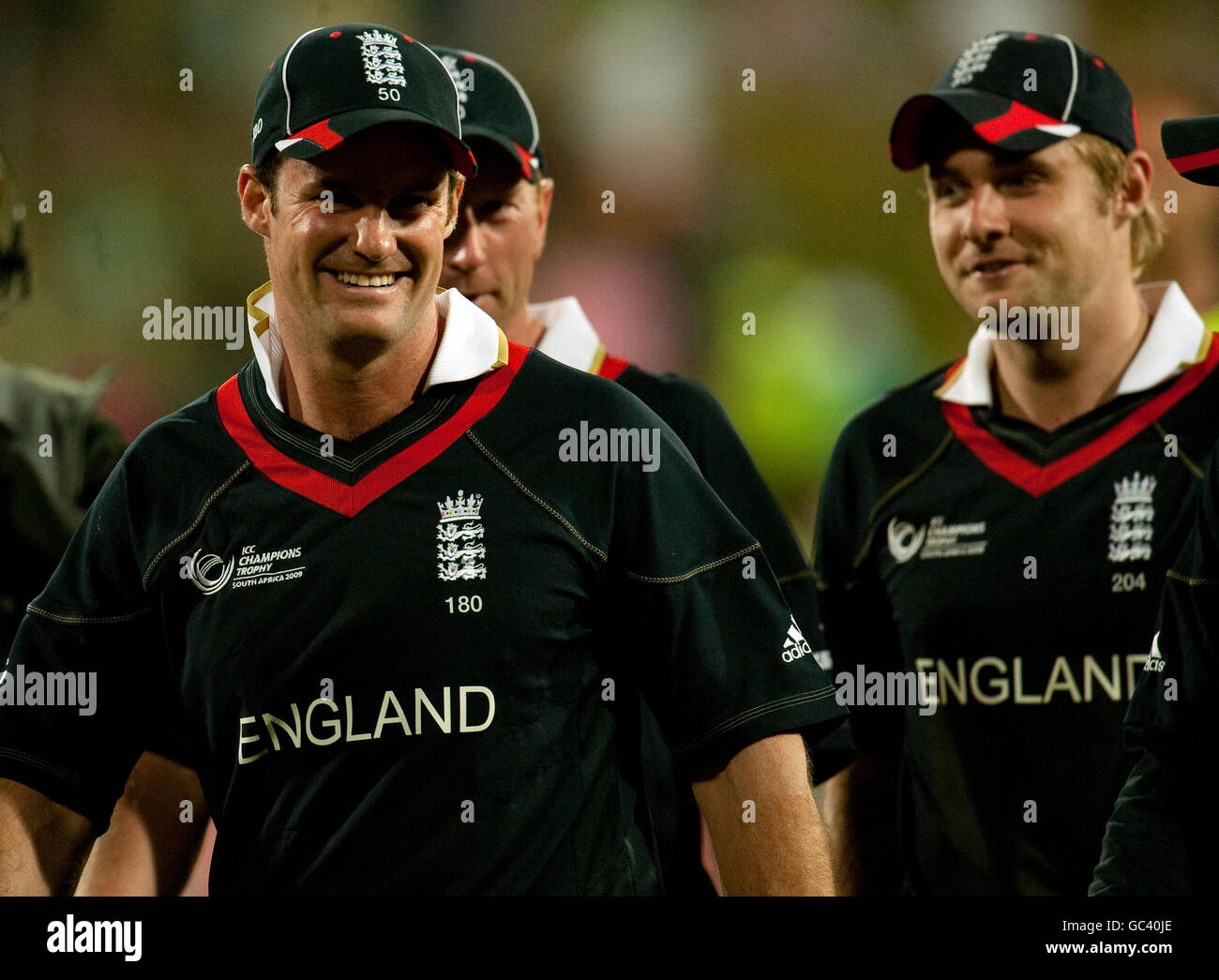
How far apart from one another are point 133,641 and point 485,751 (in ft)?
1.57

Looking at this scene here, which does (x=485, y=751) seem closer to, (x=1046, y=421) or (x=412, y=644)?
(x=412, y=644)

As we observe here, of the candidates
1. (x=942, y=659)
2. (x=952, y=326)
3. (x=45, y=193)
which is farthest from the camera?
(x=45, y=193)

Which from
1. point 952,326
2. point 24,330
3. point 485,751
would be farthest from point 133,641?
point 952,326

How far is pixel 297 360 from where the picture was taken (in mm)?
1876

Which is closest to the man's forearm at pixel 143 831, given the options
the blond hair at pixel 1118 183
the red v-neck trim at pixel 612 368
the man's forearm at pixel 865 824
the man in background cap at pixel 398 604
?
the man in background cap at pixel 398 604

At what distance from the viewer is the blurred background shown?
118 inches

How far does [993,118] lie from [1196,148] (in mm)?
569

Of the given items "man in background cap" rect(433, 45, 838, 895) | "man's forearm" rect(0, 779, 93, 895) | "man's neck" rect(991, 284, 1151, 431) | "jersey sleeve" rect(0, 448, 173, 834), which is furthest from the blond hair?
"man's forearm" rect(0, 779, 93, 895)

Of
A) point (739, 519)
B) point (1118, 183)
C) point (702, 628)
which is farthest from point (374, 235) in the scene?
point (1118, 183)

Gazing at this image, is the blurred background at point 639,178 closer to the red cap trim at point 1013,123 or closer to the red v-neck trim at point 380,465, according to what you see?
the red cap trim at point 1013,123

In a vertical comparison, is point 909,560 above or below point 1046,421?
below

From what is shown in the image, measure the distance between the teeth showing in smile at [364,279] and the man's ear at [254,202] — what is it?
144 millimetres

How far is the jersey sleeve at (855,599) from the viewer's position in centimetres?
249

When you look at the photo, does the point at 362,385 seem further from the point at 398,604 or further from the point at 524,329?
the point at 524,329
